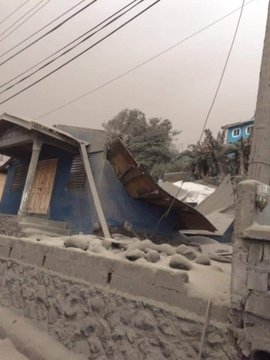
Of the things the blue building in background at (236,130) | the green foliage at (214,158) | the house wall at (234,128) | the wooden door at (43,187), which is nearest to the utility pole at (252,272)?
the wooden door at (43,187)

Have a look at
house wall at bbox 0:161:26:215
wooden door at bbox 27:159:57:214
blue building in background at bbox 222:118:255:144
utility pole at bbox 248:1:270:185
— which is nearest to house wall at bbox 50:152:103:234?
wooden door at bbox 27:159:57:214

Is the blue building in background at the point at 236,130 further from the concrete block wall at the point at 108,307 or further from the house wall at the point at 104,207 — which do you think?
the concrete block wall at the point at 108,307

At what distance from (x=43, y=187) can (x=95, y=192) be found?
3028 mm

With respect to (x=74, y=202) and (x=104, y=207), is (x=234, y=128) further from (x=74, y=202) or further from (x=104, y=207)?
(x=104, y=207)

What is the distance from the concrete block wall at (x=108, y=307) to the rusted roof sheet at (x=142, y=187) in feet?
11.8

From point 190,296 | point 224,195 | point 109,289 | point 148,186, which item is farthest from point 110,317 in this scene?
point 224,195

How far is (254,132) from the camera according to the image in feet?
16.9

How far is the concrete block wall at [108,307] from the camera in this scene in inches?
151

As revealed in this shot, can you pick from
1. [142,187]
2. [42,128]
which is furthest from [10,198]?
[142,187]

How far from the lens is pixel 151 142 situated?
25625 mm

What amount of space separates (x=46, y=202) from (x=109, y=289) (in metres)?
7.17

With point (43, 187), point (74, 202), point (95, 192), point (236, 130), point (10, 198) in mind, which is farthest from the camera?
point (236, 130)

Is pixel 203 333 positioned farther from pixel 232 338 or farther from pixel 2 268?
pixel 2 268

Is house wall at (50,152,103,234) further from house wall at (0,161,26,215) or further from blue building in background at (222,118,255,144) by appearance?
blue building in background at (222,118,255,144)
